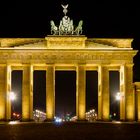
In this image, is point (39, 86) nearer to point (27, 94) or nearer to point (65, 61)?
point (27, 94)

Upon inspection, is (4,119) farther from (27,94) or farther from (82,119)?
(82,119)

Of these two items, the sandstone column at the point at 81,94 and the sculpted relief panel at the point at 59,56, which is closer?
the sculpted relief panel at the point at 59,56

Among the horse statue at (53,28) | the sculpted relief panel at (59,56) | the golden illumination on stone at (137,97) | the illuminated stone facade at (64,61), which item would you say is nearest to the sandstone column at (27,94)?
the illuminated stone facade at (64,61)

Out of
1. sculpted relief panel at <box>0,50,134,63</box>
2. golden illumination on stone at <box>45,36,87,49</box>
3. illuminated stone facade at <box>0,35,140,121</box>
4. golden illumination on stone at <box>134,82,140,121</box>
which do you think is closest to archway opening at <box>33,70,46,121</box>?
illuminated stone facade at <box>0,35,140,121</box>

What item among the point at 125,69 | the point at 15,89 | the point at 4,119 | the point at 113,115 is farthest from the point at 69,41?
the point at 113,115

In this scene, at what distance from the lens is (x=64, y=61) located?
265 ft

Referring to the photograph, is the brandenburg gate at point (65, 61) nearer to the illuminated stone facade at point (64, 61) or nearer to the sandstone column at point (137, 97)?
the illuminated stone facade at point (64, 61)

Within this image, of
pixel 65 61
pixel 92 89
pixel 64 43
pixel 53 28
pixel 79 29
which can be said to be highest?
pixel 53 28

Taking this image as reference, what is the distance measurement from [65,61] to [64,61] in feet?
0.54

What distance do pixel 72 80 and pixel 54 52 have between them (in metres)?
25.4

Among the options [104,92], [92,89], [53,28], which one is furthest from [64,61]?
[92,89]

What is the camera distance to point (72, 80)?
10550 centimetres

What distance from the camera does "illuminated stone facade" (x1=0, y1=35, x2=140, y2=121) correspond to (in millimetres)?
80812

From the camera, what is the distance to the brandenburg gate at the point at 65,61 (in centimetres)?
8081
